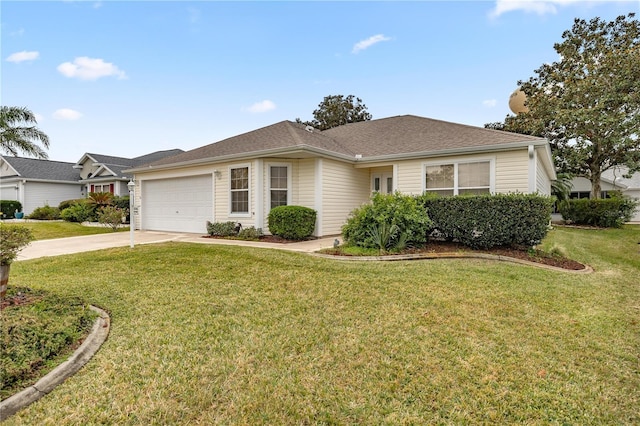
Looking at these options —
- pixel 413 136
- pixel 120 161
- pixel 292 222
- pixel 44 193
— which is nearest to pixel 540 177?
pixel 413 136

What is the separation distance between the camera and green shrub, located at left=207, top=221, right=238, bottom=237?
10734mm

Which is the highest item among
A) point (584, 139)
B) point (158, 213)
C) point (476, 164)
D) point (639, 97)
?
point (639, 97)

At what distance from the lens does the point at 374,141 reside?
41.9 feet

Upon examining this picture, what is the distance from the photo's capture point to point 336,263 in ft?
20.7

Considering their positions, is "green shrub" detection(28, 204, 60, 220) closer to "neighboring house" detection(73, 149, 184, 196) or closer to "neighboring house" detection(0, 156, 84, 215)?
"neighboring house" detection(0, 156, 84, 215)

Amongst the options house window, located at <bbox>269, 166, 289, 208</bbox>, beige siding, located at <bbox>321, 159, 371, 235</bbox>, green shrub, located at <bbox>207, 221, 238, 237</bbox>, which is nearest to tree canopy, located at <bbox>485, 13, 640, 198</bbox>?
beige siding, located at <bbox>321, 159, 371, 235</bbox>

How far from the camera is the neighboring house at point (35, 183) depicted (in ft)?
74.3

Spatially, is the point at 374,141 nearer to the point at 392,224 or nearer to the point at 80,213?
the point at 392,224

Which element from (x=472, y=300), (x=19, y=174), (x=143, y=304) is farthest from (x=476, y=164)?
(x=19, y=174)

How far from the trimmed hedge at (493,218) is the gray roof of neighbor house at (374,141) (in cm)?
273

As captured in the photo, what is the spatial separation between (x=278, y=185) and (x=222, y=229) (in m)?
2.48

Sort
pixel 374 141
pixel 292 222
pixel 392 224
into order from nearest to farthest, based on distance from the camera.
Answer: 1. pixel 392 224
2. pixel 292 222
3. pixel 374 141

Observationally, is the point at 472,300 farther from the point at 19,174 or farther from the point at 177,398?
the point at 19,174

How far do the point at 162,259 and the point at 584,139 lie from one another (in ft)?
74.5
